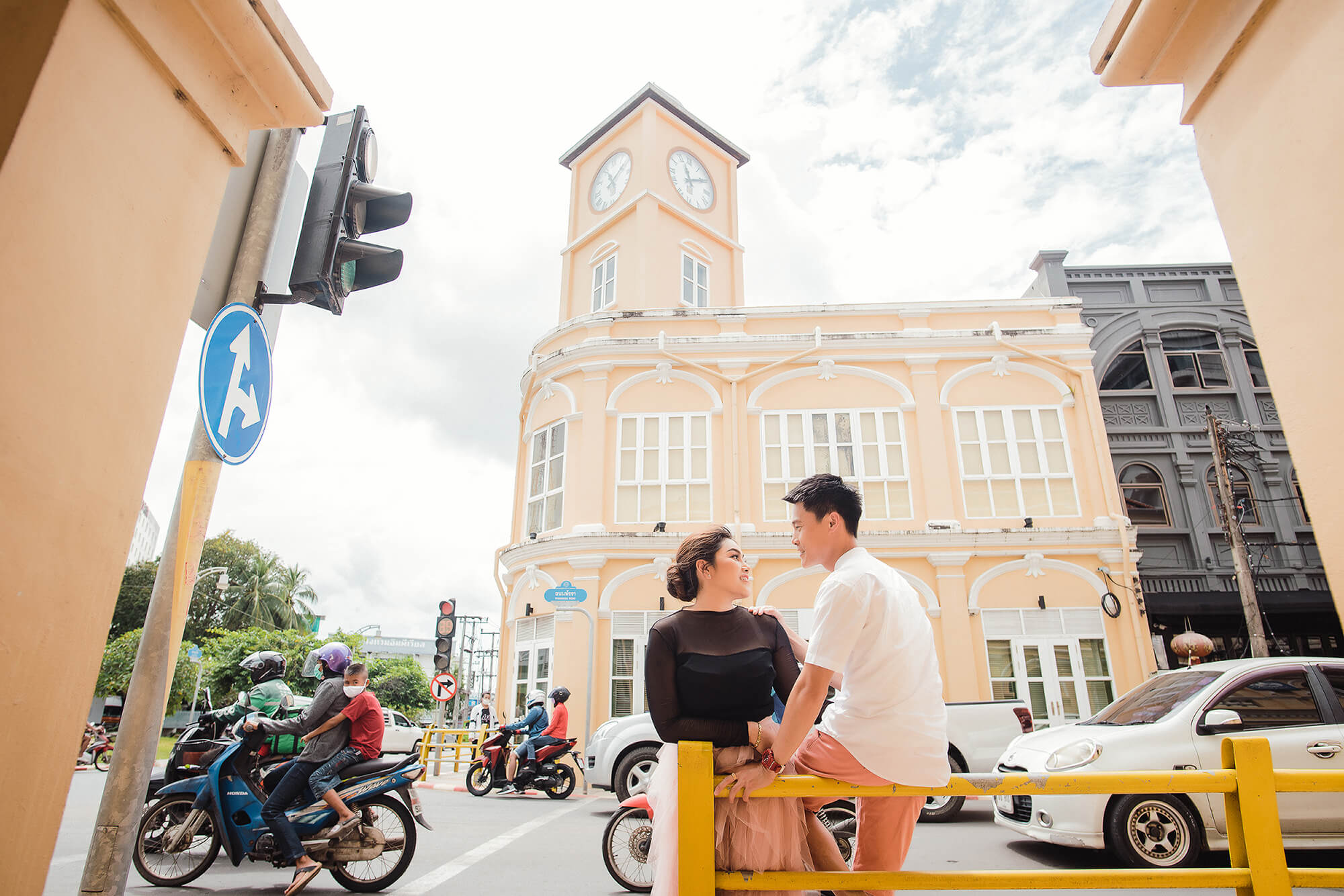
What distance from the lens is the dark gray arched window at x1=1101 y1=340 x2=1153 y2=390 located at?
67.8ft

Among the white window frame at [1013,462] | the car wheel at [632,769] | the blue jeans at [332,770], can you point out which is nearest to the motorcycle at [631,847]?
the blue jeans at [332,770]

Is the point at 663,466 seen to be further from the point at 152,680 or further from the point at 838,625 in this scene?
the point at 838,625

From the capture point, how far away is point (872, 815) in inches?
103

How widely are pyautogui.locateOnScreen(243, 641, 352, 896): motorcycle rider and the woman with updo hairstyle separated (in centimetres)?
351

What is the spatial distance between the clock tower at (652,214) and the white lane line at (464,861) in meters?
12.4

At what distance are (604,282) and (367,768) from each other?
51.2ft

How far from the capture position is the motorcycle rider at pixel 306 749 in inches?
196

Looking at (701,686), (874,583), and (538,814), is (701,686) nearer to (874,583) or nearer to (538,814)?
(874,583)

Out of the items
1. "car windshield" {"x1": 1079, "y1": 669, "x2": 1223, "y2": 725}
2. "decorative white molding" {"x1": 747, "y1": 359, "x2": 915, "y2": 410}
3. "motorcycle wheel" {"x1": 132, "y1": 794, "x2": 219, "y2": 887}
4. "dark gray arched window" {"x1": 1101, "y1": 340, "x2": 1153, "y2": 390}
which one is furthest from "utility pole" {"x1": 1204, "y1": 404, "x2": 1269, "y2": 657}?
"motorcycle wheel" {"x1": 132, "y1": 794, "x2": 219, "y2": 887}

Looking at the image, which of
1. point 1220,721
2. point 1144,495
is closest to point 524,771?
point 1220,721

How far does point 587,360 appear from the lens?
15.9m

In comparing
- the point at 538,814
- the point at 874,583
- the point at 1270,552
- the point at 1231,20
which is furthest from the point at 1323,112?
the point at 1270,552

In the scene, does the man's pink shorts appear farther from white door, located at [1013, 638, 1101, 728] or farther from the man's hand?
white door, located at [1013, 638, 1101, 728]

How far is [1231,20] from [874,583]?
2581mm
